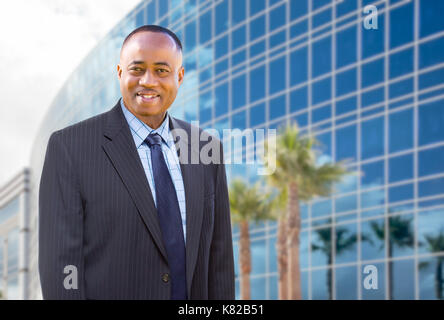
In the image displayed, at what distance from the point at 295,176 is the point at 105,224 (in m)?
26.3

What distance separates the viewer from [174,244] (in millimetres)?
2582

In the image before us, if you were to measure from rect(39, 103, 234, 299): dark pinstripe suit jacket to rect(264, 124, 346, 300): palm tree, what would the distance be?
2487 cm

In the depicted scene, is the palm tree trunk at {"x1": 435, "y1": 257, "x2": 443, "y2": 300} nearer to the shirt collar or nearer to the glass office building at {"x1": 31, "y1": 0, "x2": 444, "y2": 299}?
the glass office building at {"x1": 31, "y1": 0, "x2": 444, "y2": 299}

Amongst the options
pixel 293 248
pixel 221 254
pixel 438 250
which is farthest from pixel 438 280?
pixel 221 254

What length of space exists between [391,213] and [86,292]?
98.9 feet

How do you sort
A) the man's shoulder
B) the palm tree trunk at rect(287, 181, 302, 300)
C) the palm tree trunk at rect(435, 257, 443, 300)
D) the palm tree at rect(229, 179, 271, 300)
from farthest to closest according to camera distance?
the palm tree at rect(229, 179, 271, 300)
the palm tree trunk at rect(287, 181, 302, 300)
the palm tree trunk at rect(435, 257, 443, 300)
the man's shoulder

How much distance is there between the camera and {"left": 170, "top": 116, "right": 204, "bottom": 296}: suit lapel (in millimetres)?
2611

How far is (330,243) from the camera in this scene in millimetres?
34375

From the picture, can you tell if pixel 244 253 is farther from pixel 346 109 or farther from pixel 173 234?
pixel 173 234

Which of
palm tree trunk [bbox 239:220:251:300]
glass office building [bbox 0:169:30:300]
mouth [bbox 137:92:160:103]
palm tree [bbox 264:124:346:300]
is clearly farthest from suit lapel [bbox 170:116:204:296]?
glass office building [bbox 0:169:30:300]

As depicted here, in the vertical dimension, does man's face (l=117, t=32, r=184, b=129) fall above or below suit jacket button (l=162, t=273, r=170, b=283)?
above

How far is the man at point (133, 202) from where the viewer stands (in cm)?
252

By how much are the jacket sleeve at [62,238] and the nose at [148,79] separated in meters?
0.38

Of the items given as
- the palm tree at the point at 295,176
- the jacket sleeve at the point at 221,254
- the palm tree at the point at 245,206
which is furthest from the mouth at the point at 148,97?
the palm tree at the point at 245,206
